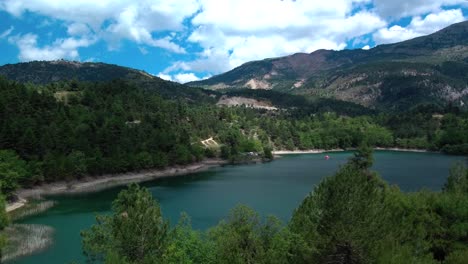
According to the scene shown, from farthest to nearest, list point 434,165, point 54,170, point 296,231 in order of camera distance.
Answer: point 434,165, point 54,170, point 296,231

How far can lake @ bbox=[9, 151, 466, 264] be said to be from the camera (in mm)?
57744

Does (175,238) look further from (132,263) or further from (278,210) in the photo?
(278,210)

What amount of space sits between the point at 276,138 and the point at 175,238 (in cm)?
16794

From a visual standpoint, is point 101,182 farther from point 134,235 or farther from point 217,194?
point 134,235

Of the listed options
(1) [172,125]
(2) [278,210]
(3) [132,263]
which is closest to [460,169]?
(2) [278,210]

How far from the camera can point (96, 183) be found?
3733 inches

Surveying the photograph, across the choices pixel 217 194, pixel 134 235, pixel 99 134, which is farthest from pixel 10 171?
pixel 134 235

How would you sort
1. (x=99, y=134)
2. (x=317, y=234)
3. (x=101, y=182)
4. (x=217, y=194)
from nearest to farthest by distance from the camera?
1. (x=317, y=234)
2. (x=217, y=194)
3. (x=101, y=182)
4. (x=99, y=134)

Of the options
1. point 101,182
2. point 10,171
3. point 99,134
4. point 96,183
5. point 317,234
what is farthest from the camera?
point 99,134

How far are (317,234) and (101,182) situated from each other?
78000 mm

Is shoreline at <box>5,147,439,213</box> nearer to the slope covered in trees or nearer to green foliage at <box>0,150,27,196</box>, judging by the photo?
green foliage at <box>0,150,27,196</box>

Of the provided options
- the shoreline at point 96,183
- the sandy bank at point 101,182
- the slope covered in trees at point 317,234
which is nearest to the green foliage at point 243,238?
the slope covered in trees at point 317,234

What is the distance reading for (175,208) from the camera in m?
72.3

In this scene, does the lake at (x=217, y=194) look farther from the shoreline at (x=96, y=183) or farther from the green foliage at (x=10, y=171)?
the green foliage at (x=10, y=171)
